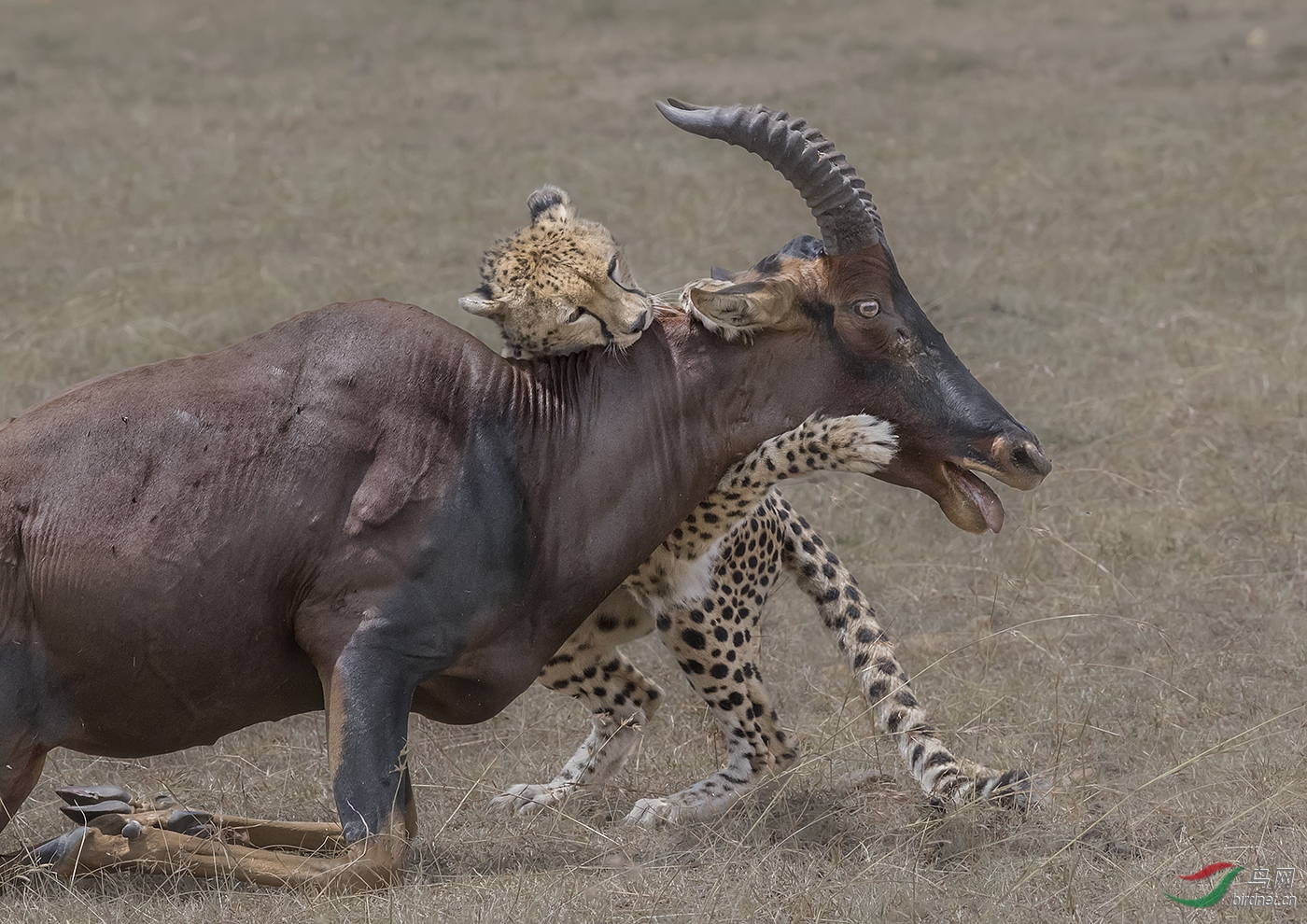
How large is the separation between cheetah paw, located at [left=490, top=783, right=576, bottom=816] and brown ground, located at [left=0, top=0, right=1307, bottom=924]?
9 cm

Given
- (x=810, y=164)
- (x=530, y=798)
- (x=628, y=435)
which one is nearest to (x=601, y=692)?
(x=530, y=798)

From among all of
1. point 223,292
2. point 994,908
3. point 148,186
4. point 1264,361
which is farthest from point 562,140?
point 994,908

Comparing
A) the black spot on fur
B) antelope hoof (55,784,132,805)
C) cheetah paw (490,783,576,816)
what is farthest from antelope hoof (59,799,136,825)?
the black spot on fur

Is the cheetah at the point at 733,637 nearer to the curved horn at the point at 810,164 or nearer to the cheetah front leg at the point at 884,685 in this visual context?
the cheetah front leg at the point at 884,685

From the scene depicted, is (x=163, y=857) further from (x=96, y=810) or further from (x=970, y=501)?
(x=970, y=501)

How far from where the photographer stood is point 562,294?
17.6ft

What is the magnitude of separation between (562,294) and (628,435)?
20.0 inches

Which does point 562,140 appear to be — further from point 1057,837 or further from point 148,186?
point 1057,837

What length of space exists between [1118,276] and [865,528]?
4033 mm

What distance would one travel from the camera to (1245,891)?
4.71 metres

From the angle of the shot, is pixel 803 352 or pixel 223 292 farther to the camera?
pixel 223 292

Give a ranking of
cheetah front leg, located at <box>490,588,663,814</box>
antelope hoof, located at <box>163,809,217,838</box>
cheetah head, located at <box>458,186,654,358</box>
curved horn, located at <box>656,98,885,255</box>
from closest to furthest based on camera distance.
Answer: antelope hoof, located at <box>163,809,217,838</box> < curved horn, located at <box>656,98,885,255</box> < cheetah head, located at <box>458,186,654,358</box> < cheetah front leg, located at <box>490,588,663,814</box>

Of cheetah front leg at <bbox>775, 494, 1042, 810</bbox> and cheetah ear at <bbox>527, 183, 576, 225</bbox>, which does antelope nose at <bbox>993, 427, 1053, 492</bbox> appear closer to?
cheetah front leg at <bbox>775, 494, 1042, 810</bbox>

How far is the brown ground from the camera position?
5.30 metres
